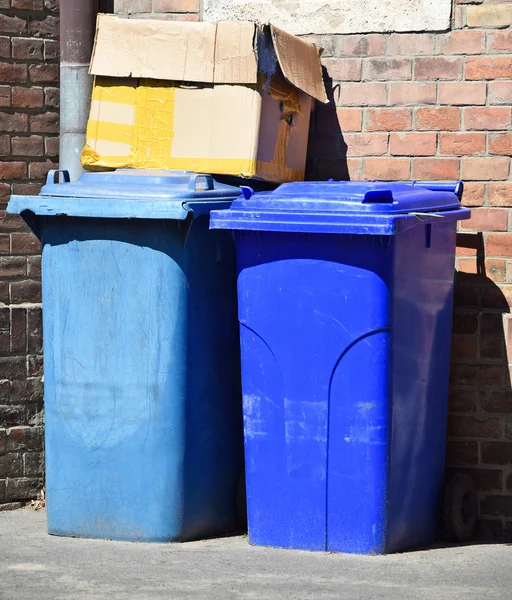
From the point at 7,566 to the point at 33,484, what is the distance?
3.57ft

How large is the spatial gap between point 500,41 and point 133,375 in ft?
7.20

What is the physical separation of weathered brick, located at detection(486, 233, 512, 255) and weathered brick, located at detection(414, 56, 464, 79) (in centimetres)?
73

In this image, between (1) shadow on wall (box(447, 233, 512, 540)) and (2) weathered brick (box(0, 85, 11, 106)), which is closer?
(1) shadow on wall (box(447, 233, 512, 540))

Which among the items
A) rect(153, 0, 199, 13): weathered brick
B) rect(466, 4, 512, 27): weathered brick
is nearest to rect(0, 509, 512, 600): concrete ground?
rect(466, 4, 512, 27): weathered brick

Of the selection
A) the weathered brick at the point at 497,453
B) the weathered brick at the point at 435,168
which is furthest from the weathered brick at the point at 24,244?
the weathered brick at the point at 497,453

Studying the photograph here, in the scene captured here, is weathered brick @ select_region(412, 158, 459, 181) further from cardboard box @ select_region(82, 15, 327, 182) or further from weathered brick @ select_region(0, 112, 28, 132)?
weathered brick @ select_region(0, 112, 28, 132)

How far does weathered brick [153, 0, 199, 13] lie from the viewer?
577 cm

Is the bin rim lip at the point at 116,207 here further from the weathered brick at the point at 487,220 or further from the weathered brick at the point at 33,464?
the weathered brick at the point at 33,464

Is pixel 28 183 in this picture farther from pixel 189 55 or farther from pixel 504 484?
pixel 504 484

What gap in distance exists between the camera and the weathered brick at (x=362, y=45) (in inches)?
220

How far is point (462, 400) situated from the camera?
18.0ft

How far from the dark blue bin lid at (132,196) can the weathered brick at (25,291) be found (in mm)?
741

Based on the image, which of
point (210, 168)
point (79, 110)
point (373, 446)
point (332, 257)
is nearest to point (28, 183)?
point (79, 110)

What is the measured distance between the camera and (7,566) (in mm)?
4680
